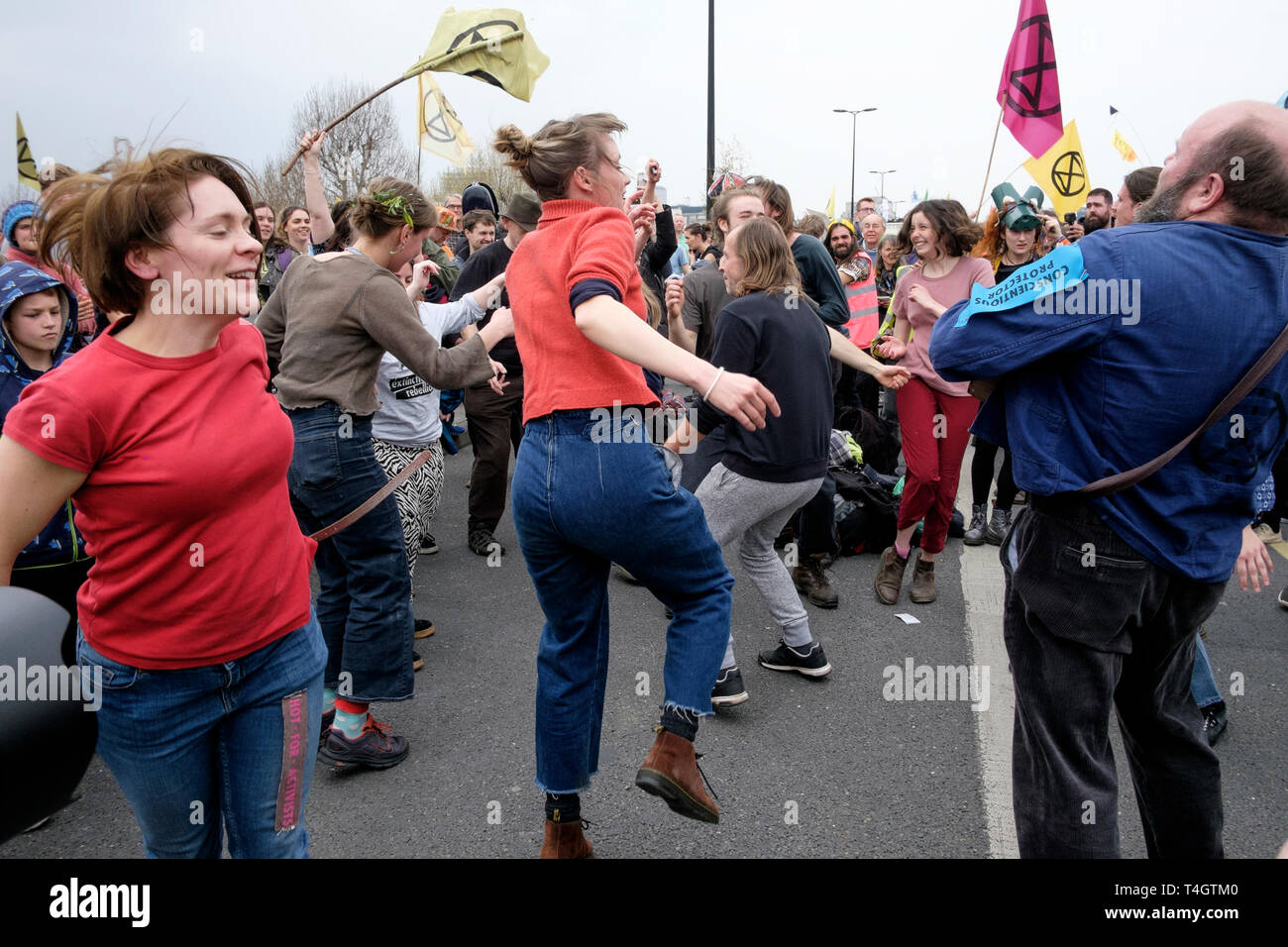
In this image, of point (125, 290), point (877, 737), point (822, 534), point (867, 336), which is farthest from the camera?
point (867, 336)

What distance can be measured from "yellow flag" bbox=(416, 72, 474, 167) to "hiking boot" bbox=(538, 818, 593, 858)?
627 centimetres

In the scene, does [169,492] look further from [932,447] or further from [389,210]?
[932,447]

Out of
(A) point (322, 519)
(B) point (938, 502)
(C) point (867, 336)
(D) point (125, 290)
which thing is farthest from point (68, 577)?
(C) point (867, 336)

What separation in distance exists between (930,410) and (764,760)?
234 cm

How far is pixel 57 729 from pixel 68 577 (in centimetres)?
218

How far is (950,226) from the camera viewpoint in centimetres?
493

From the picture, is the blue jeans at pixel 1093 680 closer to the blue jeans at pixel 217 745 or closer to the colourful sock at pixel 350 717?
the blue jeans at pixel 217 745

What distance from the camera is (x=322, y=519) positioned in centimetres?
323

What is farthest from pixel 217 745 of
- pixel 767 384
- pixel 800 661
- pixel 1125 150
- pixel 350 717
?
pixel 1125 150

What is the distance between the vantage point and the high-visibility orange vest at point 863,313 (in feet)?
22.2

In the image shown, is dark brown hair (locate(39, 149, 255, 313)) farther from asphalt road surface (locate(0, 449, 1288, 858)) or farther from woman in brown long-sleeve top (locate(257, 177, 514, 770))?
asphalt road surface (locate(0, 449, 1288, 858))

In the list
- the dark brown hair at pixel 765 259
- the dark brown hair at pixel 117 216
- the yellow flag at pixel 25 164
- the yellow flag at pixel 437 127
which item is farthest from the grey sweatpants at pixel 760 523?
the yellow flag at pixel 25 164

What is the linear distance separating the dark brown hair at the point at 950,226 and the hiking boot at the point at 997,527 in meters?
1.87

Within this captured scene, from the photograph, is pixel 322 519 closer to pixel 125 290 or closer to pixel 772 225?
pixel 125 290
